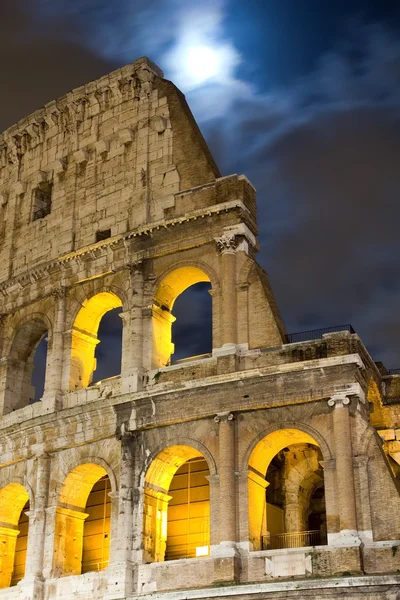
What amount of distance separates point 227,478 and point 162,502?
7.39 feet

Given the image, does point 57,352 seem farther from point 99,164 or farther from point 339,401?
point 339,401

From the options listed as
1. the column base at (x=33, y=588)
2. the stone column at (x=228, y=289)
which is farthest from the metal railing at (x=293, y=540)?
the column base at (x=33, y=588)

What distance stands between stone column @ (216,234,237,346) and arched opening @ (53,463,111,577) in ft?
14.2

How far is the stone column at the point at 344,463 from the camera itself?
17109 mm

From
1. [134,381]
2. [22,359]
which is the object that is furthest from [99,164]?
[134,381]

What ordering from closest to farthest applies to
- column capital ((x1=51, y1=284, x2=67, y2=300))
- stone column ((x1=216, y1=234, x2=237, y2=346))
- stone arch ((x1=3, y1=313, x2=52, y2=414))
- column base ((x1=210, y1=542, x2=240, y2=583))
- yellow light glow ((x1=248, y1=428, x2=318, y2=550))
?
column base ((x1=210, y1=542, x2=240, y2=583)) < yellow light glow ((x1=248, y1=428, x2=318, y2=550)) < stone column ((x1=216, y1=234, x2=237, y2=346)) < column capital ((x1=51, y1=284, x2=67, y2=300)) < stone arch ((x1=3, y1=313, x2=52, y2=414))

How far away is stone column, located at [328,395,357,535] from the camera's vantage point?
17109mm

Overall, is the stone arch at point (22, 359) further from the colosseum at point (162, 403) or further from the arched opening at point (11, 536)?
the arched opening at point (11, 536)

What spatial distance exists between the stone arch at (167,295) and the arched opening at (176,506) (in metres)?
2.34

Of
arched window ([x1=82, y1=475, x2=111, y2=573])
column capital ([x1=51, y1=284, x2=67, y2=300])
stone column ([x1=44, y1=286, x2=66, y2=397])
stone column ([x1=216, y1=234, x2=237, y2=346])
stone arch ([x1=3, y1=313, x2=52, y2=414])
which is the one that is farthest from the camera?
stone arch ([x1=3, y1=313, x2=52, y2=414])

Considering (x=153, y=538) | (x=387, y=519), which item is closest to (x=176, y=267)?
(x=153, y=538)

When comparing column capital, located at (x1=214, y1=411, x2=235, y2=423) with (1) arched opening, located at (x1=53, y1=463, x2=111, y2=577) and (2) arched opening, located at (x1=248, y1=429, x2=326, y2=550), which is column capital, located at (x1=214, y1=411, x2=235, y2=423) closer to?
(2) arched opening, located at (x1=248, y1=429, x2=326, y2=550)

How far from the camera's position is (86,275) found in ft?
75.2

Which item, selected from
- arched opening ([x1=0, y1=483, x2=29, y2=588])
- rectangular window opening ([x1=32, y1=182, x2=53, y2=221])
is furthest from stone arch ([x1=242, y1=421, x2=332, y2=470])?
rectangular window opening ([x1=32, y1=182, x2=53, y2=221])
